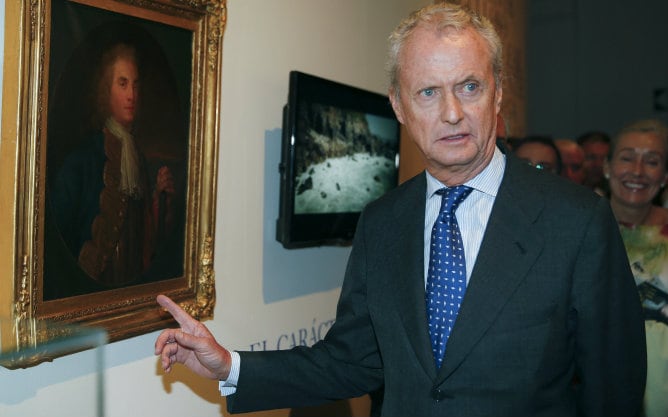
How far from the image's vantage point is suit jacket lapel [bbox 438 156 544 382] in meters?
1.70

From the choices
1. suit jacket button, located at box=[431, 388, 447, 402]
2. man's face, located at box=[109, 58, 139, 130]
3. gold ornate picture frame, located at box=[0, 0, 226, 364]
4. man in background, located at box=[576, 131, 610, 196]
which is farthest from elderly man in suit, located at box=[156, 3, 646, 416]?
man in background, located at box=[576, 131, 610, 196]

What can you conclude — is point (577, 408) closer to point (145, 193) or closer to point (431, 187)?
point (431, 187)

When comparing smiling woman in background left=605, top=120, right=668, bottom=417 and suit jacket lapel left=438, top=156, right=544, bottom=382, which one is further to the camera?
smiling woman in background left=605, top=120, right=668, bottom=417

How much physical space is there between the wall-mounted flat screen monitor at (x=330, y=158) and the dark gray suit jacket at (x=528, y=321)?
1.11m

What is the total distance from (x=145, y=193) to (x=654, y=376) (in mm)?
1982

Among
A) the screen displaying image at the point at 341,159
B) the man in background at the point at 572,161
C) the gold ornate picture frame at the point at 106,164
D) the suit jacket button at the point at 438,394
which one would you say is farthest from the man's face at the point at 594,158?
the suit jacket button at the point at 438,394

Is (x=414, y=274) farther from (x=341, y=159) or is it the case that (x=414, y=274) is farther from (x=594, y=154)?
(x=594, y=154)

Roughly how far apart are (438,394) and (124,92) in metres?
1.27

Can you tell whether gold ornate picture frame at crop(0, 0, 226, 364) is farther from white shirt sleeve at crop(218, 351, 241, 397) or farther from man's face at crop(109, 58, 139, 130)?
white shirt sleeve at crop(218, 351, 241, 397)

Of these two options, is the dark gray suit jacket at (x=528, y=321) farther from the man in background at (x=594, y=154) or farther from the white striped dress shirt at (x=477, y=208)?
the man in background at (x=594, y=154)

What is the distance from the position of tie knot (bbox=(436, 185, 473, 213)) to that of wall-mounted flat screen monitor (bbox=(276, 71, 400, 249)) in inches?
45.2

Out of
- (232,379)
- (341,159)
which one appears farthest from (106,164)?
(341,159)

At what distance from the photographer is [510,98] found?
5.66 meters

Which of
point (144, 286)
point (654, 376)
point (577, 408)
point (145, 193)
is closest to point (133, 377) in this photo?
point (144, 286)
